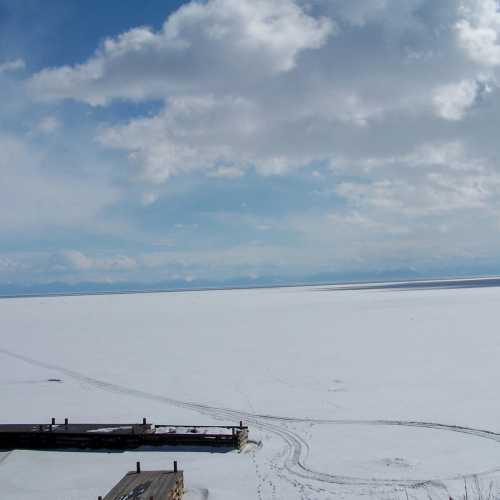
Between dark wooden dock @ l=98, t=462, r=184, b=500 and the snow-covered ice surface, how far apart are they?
0.66 m

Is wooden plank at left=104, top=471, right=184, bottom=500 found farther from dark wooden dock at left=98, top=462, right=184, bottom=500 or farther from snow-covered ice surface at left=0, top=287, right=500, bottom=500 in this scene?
snow-covered ice surface at left=0, top=287, right=500, bottom=500

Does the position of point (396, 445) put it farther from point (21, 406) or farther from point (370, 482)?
point (21, 406)

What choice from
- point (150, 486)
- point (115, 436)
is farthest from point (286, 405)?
point (150, 486)

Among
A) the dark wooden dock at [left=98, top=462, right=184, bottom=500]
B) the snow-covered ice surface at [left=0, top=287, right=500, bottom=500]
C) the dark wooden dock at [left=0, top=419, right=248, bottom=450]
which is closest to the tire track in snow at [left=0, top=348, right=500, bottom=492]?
the snow-covered ice surface at [left=0, top=287, right=500, bottom=500]

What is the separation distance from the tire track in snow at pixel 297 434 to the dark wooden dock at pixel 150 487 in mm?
2799

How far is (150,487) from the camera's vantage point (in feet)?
40.0

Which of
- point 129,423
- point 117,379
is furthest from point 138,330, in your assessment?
point 129,423

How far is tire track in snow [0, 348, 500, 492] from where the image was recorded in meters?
12.9

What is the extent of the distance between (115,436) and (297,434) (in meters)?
5.71

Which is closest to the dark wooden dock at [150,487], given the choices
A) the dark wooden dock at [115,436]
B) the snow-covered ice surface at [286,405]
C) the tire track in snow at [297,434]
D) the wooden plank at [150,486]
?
the wooden plank at [150,486]

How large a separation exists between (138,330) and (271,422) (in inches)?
1192

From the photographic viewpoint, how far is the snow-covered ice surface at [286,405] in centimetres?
1338

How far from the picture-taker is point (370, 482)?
1290 centimetres

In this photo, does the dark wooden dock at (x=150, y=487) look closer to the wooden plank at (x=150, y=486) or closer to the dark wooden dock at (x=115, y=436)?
the wooden plank at (x=150, y=486)
